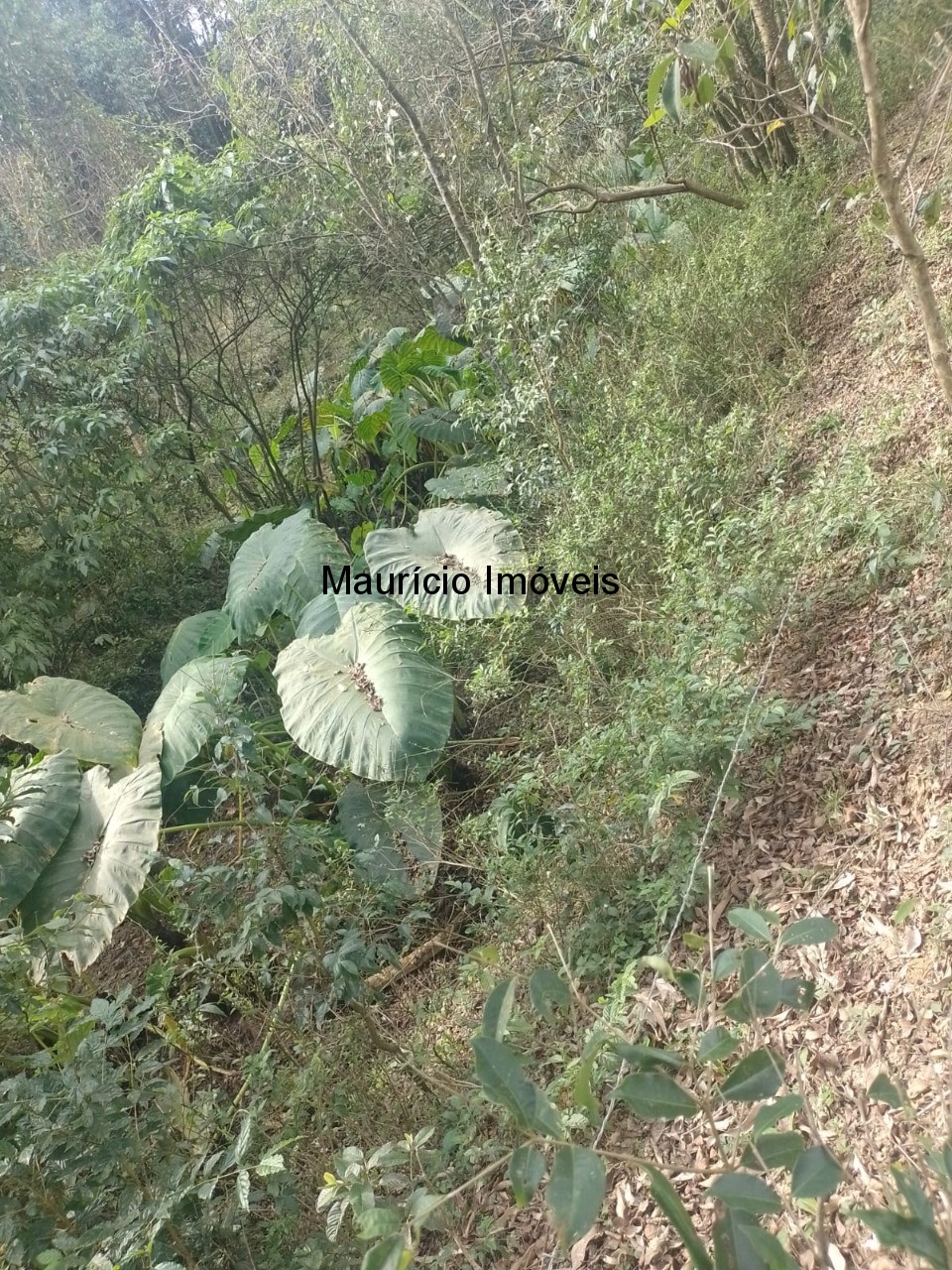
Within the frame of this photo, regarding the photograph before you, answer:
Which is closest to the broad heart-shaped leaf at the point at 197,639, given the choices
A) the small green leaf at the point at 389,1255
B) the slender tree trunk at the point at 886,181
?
the slender tree trunk at the point at 886,181

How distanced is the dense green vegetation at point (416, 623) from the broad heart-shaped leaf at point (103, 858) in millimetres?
15

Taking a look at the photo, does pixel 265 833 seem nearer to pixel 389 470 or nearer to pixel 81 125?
pixel 389 470

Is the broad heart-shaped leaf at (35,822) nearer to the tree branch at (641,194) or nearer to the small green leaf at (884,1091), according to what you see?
the small green leaf at (884,1091)

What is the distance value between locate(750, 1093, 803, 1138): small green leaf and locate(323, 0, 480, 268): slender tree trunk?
10.6ft

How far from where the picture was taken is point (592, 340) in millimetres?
3430

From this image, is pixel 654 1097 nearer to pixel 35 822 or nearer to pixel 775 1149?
pixel 775 1149

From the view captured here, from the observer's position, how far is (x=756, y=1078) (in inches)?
27.6

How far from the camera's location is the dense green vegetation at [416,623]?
1452 mm

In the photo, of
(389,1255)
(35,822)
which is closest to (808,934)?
(389,1255)

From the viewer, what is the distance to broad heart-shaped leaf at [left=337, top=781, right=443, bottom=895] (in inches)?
91.7

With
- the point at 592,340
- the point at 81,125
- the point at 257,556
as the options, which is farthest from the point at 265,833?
the point at 81,125

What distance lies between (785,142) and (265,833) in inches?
140

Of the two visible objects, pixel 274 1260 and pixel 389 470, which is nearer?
pixel 274 1260

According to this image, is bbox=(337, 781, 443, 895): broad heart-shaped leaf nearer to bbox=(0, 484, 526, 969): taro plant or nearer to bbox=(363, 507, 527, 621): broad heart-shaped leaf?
bbox=(0, 484, 526, 969): taro plant
